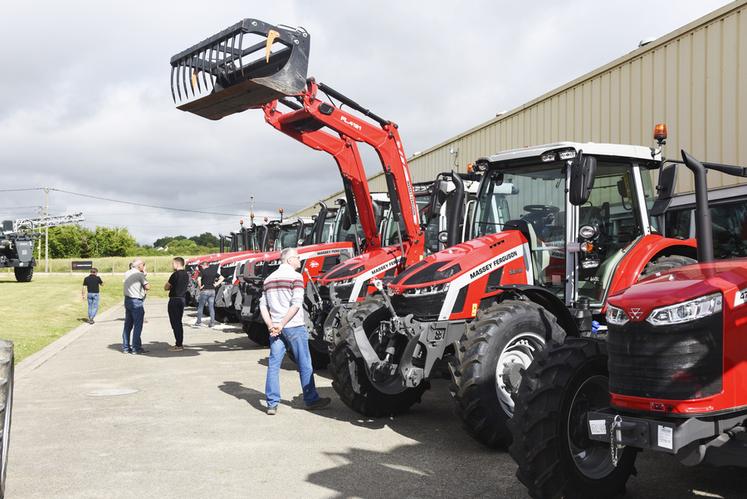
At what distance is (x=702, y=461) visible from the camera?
3.55m

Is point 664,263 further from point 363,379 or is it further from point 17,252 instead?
point 17,252

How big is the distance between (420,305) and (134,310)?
26.4 feet

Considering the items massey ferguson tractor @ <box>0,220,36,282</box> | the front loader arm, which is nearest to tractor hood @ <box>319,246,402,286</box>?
the front loader arm

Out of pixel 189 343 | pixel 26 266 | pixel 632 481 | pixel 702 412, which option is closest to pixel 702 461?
pixel 702 412

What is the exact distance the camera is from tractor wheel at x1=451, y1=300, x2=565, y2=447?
5668mm

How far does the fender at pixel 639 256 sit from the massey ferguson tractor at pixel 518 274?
12mm

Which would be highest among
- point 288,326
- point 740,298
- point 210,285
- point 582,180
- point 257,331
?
point 582,180

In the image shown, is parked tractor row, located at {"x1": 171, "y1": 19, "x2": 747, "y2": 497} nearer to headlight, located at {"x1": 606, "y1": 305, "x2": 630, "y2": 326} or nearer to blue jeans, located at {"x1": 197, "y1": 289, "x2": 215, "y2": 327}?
headlight, located at {"x1": 606, "y1": 305, "x2": 630, "y2": 326}

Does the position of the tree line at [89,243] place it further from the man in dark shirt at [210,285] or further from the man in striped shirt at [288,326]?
the man in striped shirt at [288,326]

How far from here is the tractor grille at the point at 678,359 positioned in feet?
11.5

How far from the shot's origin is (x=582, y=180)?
5945 millimetres

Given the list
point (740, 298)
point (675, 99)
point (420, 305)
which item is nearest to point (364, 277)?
point (420, 305)

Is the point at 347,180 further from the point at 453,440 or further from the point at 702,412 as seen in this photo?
the point at 702,412

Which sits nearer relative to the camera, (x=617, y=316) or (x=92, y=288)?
(x=617, y=316)
